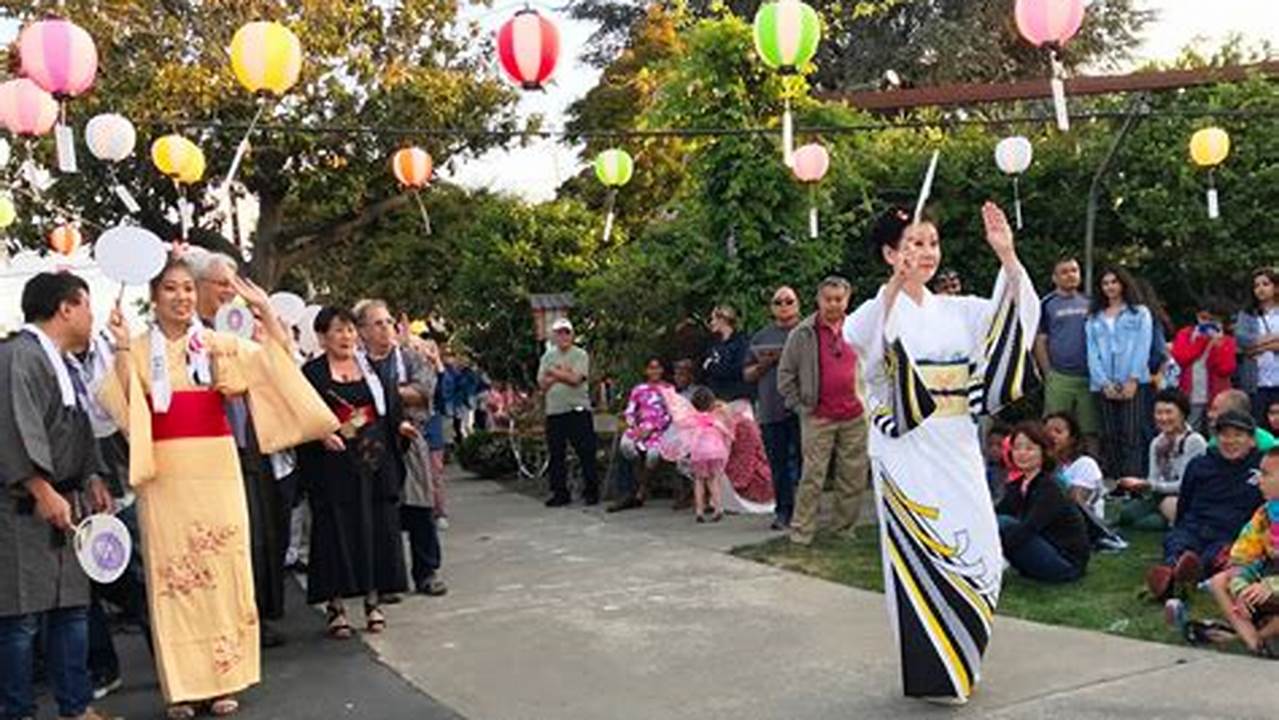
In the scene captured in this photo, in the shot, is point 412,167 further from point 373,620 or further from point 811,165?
point 373,620

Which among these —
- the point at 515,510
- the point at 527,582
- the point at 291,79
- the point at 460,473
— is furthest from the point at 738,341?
the point at 460,473

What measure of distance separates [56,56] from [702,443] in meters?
4.95

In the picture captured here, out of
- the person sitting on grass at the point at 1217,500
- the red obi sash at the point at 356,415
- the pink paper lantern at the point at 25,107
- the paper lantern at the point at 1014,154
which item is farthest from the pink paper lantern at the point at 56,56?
the paper lantern at the point at 1014,154

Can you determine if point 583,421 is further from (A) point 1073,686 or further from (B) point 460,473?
(A) point 1073,686

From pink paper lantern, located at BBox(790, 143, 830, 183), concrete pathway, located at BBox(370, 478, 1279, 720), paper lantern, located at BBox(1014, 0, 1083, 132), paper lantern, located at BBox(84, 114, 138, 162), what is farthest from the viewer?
paper lantern, located at BBox(84, 114, 138, 162)

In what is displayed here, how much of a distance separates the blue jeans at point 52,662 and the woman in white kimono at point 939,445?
295 cm

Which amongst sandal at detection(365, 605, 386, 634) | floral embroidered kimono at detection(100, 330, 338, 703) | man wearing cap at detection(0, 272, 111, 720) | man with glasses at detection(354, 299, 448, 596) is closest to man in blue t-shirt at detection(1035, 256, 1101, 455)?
man with glasses at detection(354, 299, 448, 596)

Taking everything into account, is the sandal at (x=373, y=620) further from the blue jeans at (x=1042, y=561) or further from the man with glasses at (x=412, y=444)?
the blue jeans at (x=1042, y=561)

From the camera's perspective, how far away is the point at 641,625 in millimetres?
5934

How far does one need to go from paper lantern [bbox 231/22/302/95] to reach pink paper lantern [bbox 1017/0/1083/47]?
487 centimetres

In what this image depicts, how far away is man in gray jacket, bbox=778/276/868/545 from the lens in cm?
777

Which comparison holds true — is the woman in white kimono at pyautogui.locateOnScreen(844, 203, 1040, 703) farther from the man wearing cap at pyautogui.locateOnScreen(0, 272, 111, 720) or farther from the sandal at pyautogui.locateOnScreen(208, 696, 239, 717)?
the man wearing cap at pyautogui.locateOnScreen(0, 272, 111, 720)

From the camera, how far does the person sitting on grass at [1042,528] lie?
622cm

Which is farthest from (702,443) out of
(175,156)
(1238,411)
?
(175,156)
